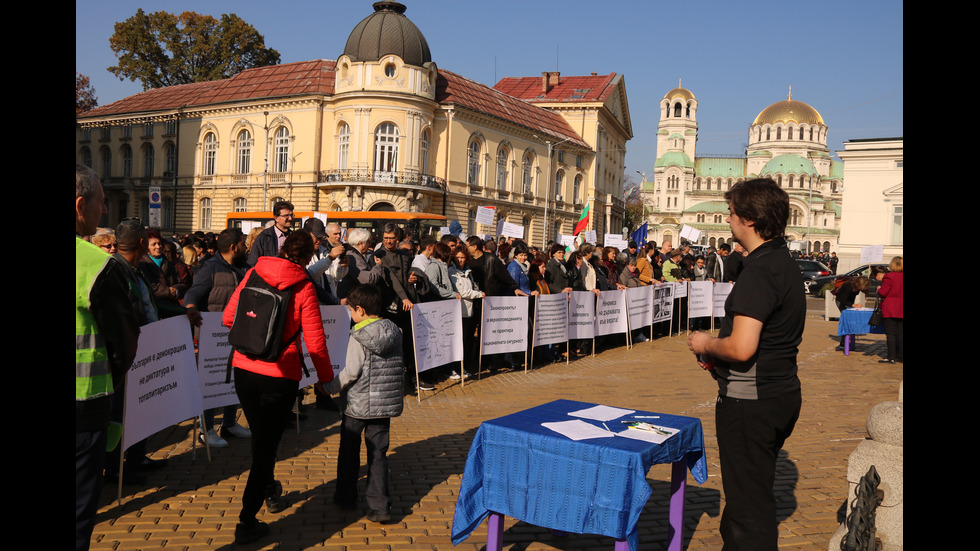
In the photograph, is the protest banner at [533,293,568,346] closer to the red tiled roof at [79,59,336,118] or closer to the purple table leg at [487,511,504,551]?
the purple table leg at [487,511,504,551]

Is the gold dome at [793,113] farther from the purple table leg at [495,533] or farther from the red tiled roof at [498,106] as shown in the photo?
the purple table leg at [495,533]

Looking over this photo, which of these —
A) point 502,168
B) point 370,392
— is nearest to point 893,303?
point 370,392

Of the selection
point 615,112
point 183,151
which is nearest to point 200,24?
point 183,151

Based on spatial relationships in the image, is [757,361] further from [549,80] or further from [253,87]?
[549,80]

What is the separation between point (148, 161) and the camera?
2249 inches

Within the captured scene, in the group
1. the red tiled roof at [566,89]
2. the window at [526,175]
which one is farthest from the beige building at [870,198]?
the red tiled roof at [566,89]

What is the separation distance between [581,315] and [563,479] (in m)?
9.23

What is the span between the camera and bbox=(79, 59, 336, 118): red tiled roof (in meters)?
49.8

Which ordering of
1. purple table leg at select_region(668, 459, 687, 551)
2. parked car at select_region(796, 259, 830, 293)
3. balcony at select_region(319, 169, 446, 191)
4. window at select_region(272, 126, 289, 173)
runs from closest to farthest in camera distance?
1. purple table leg at select_region(668, 459, 687, 551)
2. parked car at select_region(796, 259, 830, 293)
3. balcony at select_region(319, 169, 446, 191)
4. window at select_region(272, 126, 289, 173)

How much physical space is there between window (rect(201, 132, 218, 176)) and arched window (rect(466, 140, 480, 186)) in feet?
61.1

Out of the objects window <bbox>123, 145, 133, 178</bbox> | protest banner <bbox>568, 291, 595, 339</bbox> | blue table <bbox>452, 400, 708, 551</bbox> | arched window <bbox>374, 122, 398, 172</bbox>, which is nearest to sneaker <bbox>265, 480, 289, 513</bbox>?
blue table <bbox>452, 400, 708, 551</bbox>

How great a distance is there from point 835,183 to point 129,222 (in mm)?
166052

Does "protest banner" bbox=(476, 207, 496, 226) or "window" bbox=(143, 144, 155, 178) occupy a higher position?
"window" bbox=(143, 144, 155, 178)

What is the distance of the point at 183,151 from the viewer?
5484 cm
